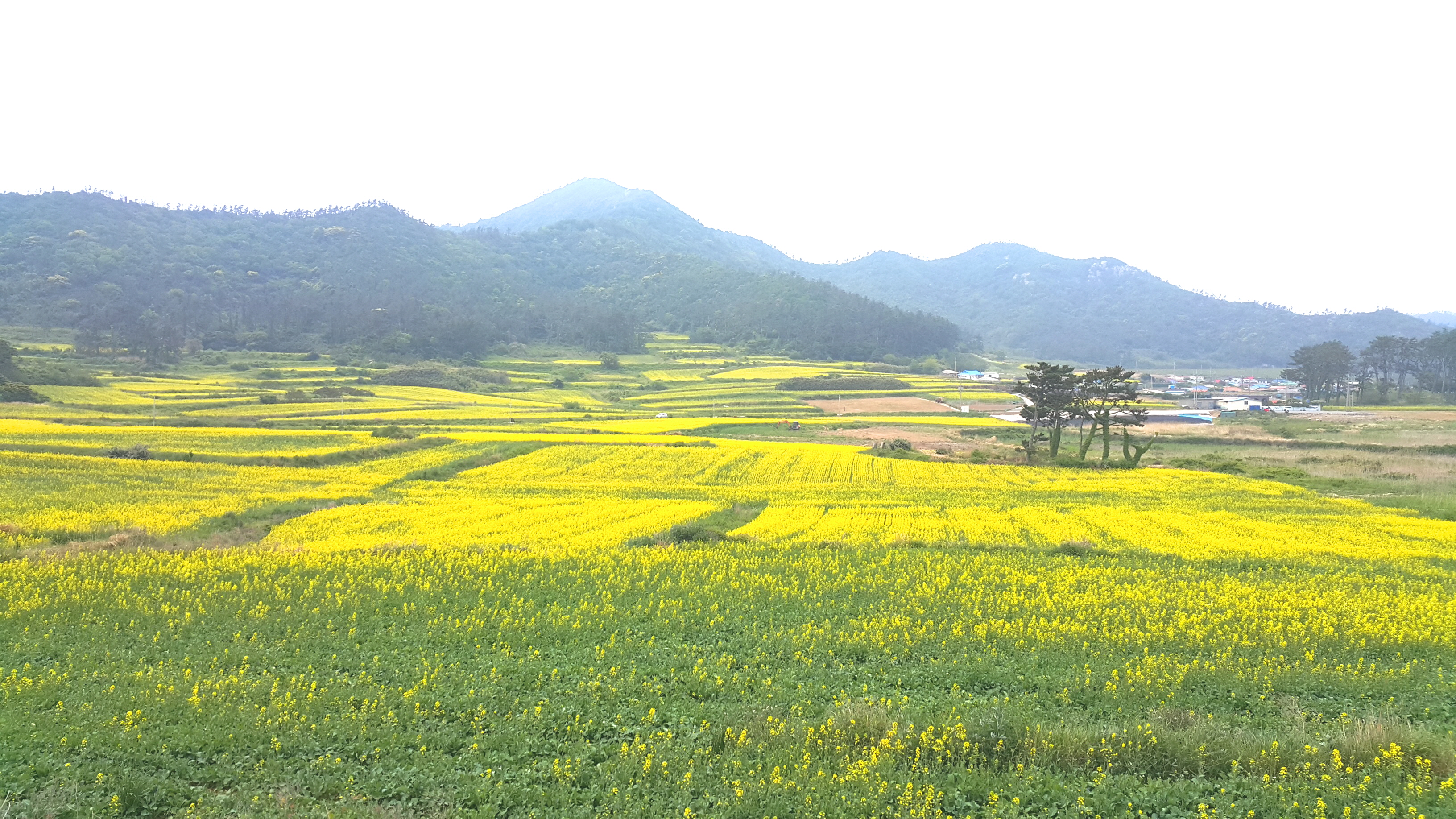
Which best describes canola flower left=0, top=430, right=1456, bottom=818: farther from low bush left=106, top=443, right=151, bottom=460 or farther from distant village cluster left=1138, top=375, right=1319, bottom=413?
distant village cluster left=1138, top=375, right=1319, bottom=413

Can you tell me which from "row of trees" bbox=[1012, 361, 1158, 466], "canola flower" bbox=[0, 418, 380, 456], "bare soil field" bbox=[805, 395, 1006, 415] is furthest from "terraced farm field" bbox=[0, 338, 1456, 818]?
"bare soil field" bbox=[805, 395, 1006, 415]

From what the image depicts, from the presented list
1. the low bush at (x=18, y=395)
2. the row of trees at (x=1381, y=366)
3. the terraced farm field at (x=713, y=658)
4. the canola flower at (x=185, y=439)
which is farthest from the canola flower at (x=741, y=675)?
the row of trees at (x=1381, y=366)

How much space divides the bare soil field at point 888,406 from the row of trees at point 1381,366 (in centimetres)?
4384

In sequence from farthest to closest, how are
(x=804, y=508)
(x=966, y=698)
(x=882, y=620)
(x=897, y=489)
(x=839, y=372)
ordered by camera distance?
(x=839, y=372)
(x=897, y=489)
(x=804, y=508)
(x=882, y=620)
(x=966, y=698)

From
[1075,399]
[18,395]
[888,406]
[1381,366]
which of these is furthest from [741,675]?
[1381,366]

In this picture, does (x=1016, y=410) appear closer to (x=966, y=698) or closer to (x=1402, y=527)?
(x=1402, y=527)

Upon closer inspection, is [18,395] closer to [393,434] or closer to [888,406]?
[393,434]

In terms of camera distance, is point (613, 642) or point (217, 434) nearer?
point (613, 642)

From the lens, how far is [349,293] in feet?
433

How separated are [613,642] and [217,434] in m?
35.9

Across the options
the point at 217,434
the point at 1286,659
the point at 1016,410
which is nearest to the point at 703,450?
the point at 217,434

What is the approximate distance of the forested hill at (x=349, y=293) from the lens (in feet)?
336

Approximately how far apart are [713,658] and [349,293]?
468 ft

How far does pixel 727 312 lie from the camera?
146 meters
